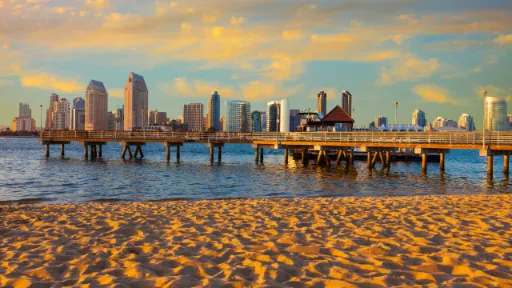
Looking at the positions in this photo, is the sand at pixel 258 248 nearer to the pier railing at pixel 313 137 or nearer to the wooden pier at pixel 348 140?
the wooden pier at pixel 348 140

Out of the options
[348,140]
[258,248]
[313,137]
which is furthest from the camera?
[313,137]

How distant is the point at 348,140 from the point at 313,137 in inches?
182

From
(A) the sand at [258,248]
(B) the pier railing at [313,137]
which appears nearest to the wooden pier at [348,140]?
(B) the pier railing at [313,137]

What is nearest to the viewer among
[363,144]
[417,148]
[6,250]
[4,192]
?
[6,250]

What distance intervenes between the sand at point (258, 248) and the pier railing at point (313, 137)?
2005 cm

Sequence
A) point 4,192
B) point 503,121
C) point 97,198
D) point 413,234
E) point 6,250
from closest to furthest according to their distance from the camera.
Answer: point 6,250, point 413,234, point 97,198, point 4,192, point 503,121

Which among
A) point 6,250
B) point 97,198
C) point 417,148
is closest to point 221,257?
point 6,250

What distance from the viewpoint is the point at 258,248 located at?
7.38 metres

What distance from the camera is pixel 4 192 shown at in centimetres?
2012

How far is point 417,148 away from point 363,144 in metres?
4.99

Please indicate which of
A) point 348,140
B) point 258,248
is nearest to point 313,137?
point 348,140

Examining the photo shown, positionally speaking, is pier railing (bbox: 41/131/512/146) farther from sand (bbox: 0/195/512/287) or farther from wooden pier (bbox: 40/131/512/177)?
sand (bbox: 0/195/512/287)

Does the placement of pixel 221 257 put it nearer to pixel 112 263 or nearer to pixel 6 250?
pixel 112 263

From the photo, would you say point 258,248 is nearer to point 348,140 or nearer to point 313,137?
point 348,140
